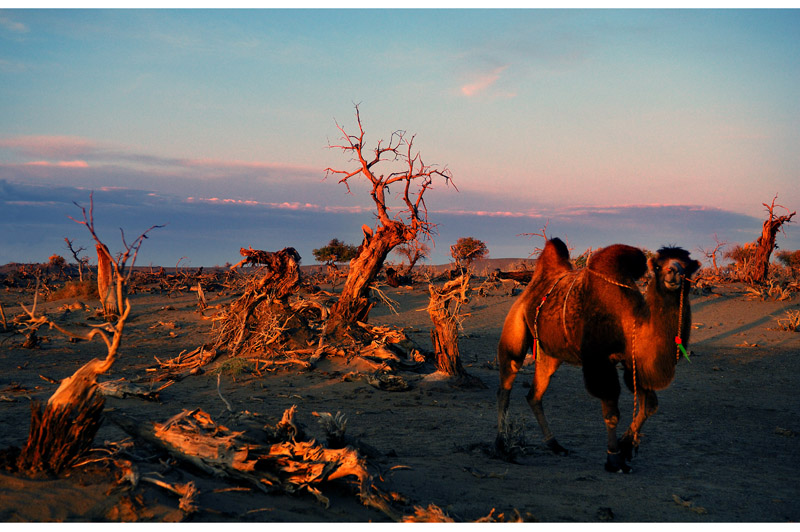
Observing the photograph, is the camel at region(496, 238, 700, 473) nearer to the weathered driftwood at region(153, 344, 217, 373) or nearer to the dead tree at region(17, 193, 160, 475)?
the dead tree at region(17, 193, 160, 475)

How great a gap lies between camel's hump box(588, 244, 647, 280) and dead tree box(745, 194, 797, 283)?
68.8 ft

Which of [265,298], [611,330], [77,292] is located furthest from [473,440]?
[77,292]

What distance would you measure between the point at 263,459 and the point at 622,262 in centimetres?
429

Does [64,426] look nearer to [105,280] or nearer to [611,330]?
[105,280]

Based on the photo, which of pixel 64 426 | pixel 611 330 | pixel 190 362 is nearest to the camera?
pixel 64 426

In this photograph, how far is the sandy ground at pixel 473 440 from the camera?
15.1ft

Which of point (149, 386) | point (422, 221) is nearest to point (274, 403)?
point (149, 386)

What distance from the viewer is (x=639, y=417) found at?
667cm

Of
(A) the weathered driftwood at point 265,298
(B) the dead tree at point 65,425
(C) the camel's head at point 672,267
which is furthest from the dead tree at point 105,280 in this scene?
(A) the weathered driftwood at point 265,298

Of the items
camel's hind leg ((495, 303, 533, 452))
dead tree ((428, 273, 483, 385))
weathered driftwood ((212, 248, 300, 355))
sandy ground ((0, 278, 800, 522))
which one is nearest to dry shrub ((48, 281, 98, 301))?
sandy ground ((0, 278, 800, 522))

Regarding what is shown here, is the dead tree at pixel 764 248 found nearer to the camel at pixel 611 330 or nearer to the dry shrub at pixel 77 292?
the camel at pixel 611 330

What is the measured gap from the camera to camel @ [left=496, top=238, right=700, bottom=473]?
624cm

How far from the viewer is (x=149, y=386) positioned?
435 inches

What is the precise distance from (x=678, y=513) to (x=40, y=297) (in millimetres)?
25919
